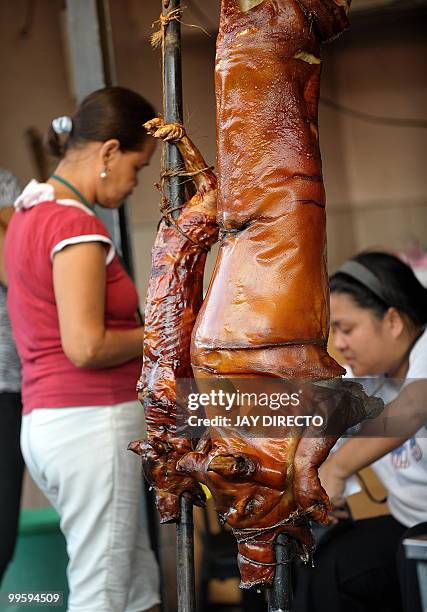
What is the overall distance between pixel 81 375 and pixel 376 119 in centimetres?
517

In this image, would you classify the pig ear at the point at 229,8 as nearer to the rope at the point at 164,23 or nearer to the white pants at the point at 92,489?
the rope at the point at 164,23

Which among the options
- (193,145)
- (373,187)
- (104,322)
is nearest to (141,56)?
(373,187)

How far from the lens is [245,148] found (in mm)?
1339

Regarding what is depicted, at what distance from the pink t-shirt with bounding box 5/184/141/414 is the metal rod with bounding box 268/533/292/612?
0.99 m

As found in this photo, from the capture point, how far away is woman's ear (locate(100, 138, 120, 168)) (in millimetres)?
2320

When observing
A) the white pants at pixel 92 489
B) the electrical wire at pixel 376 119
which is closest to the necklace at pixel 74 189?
the white pants at pixel 92 489

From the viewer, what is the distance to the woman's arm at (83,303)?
209 cm

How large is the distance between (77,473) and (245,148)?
1125mm

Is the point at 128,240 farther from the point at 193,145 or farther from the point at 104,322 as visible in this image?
the point at 193,145

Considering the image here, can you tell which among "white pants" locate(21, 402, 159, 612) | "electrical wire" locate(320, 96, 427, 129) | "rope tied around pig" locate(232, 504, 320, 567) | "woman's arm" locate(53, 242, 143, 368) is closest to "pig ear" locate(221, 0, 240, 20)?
"rope tied around pig" locate(232, 504, 320, 567)

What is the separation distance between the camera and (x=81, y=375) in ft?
7.26

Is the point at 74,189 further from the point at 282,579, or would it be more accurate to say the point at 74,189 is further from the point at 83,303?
the point at 282,579

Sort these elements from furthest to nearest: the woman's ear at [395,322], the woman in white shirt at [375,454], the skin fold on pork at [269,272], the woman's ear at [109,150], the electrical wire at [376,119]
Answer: the electrical wire at [376,119], the woman's ear at [395,322], the woman in white shirt at [375,454], the woman's ear at [109,150], the skin fold on pork at [269,272]

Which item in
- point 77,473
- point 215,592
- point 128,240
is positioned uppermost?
point 128,240
